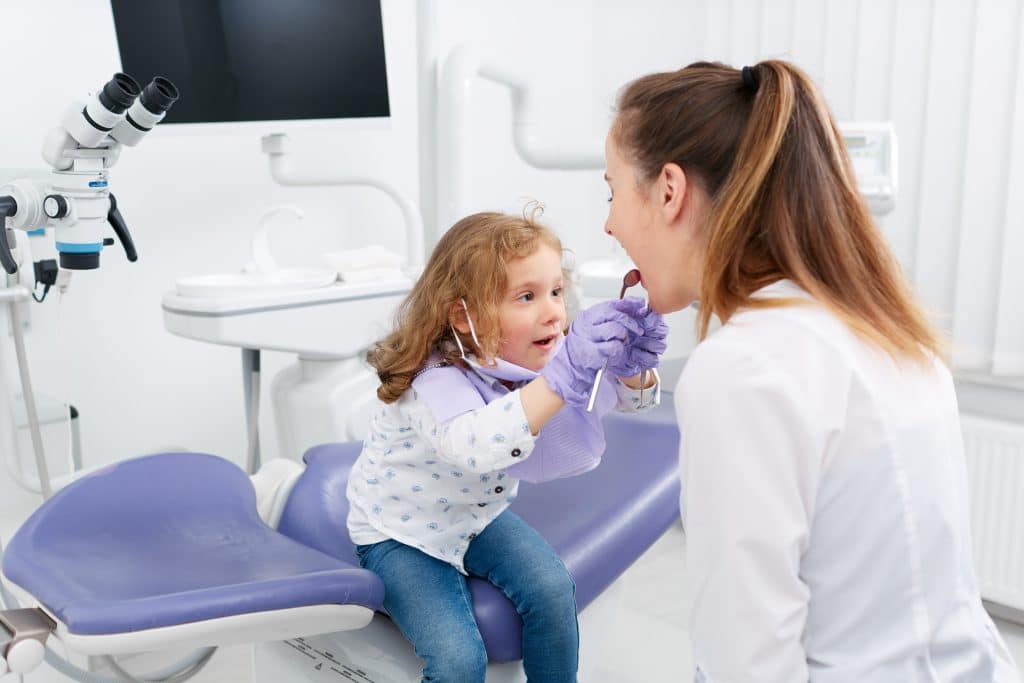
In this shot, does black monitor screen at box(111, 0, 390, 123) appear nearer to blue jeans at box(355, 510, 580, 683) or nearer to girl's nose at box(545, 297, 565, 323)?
girl's nose at box(545, 297, 565, 323)

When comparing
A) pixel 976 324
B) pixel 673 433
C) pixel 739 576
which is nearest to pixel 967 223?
pixel 976 324

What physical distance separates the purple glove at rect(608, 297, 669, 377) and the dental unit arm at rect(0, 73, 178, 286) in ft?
2.52

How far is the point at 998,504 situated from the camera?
2.26 meters

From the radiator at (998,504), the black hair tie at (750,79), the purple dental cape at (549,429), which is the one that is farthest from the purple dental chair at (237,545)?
the radiator at (998,504)

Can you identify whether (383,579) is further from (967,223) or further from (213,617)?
(967,223)

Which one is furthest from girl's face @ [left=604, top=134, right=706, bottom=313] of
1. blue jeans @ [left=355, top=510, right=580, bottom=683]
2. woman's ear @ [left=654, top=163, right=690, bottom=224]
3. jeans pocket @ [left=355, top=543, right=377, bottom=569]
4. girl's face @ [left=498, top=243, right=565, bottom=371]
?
jeans pocket @ [left=355, top=543, right=377, bottom=569]

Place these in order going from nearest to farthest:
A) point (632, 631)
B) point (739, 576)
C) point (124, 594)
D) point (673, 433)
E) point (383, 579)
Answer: point (739, 576) < point (124, 594) < point (383, 579) < point (673, 433) < point (632, 631)

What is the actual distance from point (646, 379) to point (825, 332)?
554mm

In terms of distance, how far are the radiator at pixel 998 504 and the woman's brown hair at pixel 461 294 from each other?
1439mm

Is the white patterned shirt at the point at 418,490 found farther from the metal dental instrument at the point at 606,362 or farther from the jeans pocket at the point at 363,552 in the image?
the metal dental instrument at the point at 606,362

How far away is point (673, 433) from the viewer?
187cm

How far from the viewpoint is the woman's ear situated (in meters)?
0.95

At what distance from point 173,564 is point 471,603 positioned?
0.42 metres

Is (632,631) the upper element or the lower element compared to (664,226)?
lower
